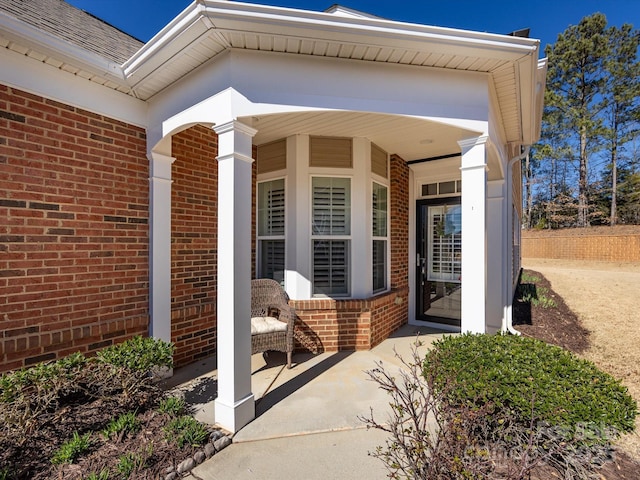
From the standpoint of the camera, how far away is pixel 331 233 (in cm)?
448

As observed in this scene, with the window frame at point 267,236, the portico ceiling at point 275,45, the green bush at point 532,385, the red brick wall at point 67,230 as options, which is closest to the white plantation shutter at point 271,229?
the window frame at point 267,236

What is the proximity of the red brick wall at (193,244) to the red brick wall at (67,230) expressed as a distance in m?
0.36

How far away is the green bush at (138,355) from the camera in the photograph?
267cm

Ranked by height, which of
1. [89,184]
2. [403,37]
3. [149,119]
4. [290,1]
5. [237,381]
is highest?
[290,1]

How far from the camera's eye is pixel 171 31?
2.51m

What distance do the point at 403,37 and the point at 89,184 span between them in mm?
3149

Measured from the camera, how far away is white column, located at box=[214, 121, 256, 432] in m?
2.62

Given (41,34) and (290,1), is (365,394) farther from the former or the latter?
(41,34)

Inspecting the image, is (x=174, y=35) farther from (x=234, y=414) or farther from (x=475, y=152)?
(x=234, y=414)

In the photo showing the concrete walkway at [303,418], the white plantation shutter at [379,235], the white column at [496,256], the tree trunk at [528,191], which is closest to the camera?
the concrete walkway at [303,418]

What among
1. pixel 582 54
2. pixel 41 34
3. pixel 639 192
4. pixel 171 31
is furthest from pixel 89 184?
pixel 639 192

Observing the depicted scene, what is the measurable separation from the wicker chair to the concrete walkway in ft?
1.08

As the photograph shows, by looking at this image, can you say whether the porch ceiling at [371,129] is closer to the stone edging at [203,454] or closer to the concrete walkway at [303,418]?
the concrete walkway at [303,418]

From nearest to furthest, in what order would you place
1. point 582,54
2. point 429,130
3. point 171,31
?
point 171,31 < point 429,130 < point 582,54
